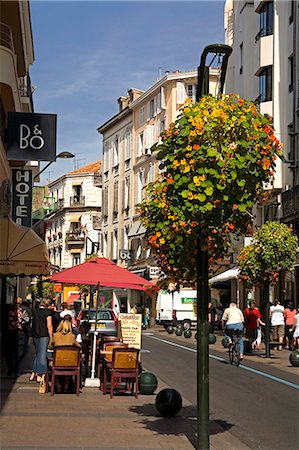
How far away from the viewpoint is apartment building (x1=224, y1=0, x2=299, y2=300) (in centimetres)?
3706

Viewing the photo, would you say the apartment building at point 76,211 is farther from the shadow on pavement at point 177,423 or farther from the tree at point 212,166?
the tree at point 212,166

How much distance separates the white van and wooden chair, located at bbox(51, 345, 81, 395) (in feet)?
103

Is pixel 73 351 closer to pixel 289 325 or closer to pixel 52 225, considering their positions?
pixel 289 325

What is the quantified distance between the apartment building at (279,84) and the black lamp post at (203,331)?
25.1 metres

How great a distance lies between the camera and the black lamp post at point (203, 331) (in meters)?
9.62

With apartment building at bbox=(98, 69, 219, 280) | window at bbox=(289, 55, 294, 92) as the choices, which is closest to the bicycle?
window at bbox=(289, 55, 294, 92)

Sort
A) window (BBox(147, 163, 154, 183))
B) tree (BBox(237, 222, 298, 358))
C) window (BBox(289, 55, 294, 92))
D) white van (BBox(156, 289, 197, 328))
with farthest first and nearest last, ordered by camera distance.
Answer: window (BBox(147, 163, 154, 183)), white van (BBox(156, 289, 197, 328)), window (BBox(289, 55, 294, 92)), tree (BBox(237, 222, 298, 358))

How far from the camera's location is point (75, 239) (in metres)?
89.2

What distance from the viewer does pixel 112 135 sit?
7531 cm

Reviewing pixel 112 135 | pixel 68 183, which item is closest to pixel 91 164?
pixel 68 183

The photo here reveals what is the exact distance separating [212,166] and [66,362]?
6701mm

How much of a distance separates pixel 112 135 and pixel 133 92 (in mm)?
5516

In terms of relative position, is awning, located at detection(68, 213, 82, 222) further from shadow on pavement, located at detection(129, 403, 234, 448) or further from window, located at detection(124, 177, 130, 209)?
shadow on pavement, located at detection(129, 403, 234, 448)

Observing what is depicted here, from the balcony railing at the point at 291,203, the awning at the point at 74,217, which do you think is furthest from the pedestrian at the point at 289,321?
the awning at the point at 74,217
